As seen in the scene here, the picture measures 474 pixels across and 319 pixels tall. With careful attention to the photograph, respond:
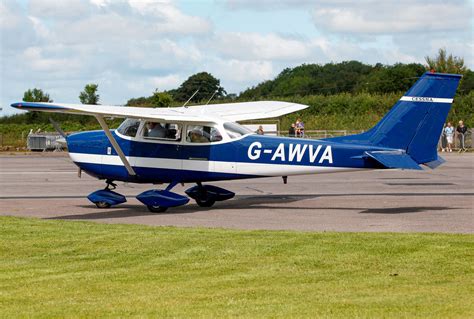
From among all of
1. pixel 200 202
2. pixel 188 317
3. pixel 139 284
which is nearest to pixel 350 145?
pixel 200 202

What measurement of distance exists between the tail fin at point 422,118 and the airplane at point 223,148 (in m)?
0.02

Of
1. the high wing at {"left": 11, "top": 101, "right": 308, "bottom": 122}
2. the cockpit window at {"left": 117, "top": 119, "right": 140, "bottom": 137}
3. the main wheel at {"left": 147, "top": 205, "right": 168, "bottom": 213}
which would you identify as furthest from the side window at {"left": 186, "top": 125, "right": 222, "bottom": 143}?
the main wheel at {"left": 147, "top": 205, "right": 168, "bottom": 213}

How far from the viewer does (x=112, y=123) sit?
59.4 metres

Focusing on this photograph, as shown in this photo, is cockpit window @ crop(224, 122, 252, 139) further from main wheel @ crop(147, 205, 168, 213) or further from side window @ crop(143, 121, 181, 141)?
main wheel @ crop(147, 205, 168, 213)

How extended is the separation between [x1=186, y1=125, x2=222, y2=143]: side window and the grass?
5054 mm

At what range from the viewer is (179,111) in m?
20.9

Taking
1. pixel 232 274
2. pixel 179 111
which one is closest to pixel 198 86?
pixel 179 111

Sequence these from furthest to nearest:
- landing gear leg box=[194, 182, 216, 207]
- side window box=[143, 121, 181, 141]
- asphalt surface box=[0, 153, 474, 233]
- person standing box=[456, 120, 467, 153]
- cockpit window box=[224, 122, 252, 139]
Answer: person standing box=[456, 120, 467, 153] → landing gear leg box=[194, 182, 216, 207] → side window box=[143, 121, 181, 141] → cockpit window box=[224, 122, 252, 139] → asphalt surface box=[0, 153, 474, 233]

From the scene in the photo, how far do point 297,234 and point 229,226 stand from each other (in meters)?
2.56

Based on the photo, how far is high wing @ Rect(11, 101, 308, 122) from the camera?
16.5 m

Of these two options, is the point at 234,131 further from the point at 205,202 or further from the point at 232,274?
the point at 232,274

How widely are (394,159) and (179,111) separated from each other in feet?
19.1

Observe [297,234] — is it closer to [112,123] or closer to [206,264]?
[206,264]

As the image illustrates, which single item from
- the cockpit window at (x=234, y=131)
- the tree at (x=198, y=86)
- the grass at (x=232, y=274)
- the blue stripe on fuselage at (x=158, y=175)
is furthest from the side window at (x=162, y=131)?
the tree at (x=198, y=86)
